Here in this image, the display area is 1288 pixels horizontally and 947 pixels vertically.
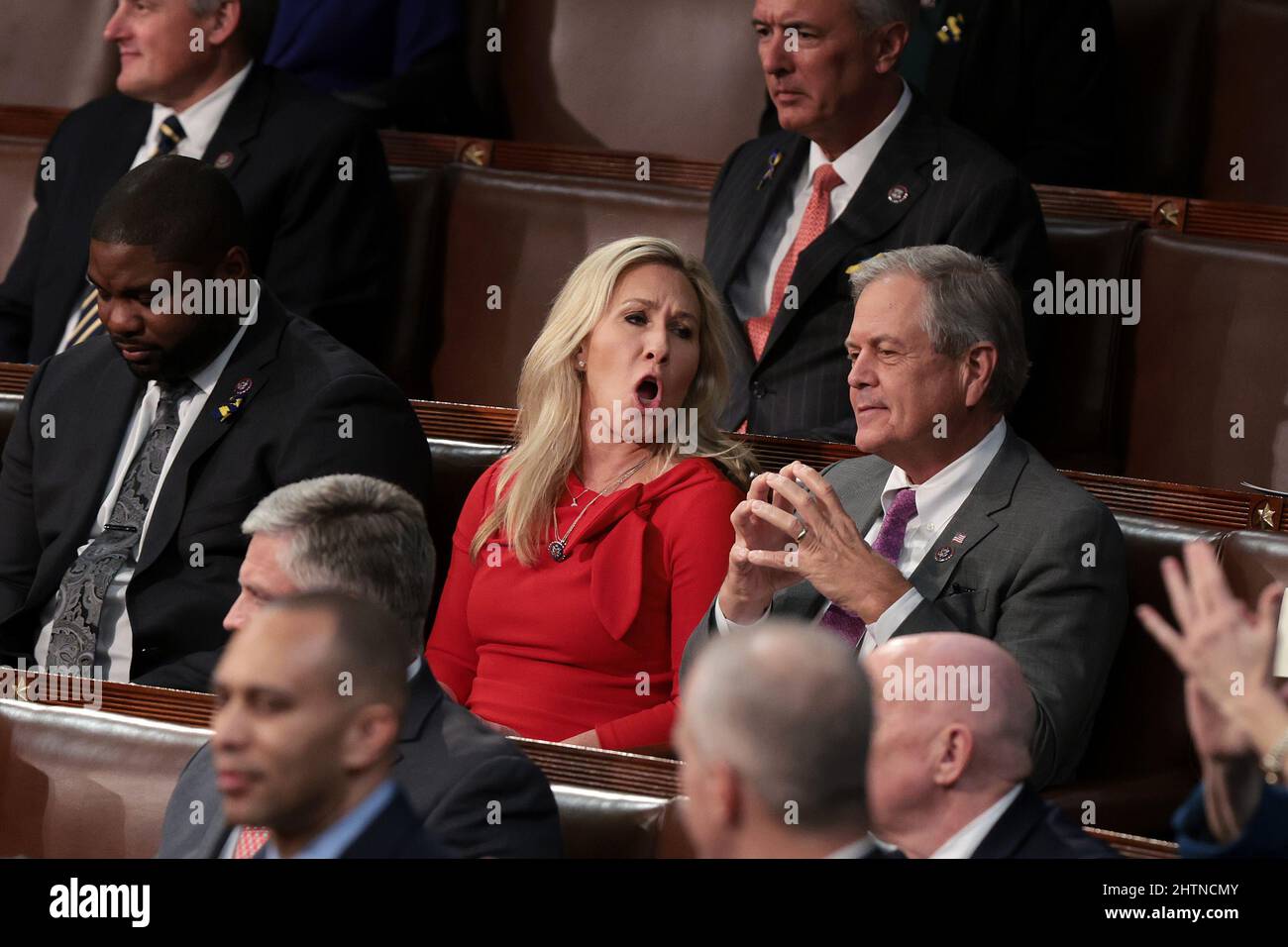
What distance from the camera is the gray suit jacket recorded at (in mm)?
1383

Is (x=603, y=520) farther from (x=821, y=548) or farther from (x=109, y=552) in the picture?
(x=109, y=552)

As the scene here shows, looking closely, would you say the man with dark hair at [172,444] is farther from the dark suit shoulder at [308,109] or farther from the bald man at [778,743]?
the bald man at [778,743]

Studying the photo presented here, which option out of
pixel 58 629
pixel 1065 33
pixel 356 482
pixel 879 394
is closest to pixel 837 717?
pixel 356 482

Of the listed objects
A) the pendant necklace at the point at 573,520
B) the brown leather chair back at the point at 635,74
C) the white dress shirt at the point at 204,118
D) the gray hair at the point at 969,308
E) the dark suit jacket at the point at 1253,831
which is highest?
the brown leather chair back at the point at 635,74

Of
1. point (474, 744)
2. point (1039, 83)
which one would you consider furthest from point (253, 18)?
point (474, 744)

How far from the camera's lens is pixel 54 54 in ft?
8.34

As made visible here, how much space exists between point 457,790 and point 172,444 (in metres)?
0.68

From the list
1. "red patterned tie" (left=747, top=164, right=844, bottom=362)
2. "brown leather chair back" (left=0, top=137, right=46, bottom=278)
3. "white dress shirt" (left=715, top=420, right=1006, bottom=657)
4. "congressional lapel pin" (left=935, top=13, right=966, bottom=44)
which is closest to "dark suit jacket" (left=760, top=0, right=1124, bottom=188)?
"congressional lapel pin" (left=935, top=13, right=966, bottom=44)

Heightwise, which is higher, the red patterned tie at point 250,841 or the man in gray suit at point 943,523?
the man in gray suit at point 943,523

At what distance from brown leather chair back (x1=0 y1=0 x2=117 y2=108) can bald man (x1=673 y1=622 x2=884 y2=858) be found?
193 centimetres

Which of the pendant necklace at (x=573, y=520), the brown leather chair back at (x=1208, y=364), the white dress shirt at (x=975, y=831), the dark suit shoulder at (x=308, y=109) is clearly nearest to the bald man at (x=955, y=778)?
the white dress shirt at (x=975, y=831)

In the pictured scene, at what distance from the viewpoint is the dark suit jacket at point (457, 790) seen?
110 cm

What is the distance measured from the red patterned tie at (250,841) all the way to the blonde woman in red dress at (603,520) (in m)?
0.43

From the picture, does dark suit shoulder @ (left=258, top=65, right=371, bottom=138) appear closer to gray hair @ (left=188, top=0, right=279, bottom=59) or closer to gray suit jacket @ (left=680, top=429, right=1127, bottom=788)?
gray hair @ (left=188, top=0, right=279, bottom=59)
